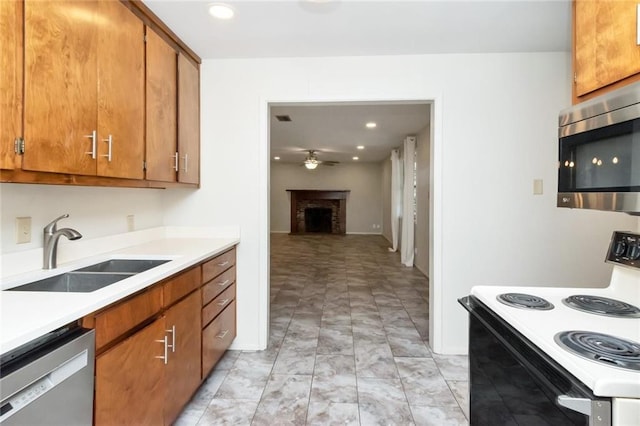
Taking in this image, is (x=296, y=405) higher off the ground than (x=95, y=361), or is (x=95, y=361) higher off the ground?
(x=95, y=361)

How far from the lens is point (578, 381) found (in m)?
0.71

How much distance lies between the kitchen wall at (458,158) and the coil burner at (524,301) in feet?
4.39

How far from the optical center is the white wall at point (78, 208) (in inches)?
56.6

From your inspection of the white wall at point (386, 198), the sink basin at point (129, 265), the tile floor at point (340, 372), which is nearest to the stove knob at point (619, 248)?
the tile floor at point (340, 372)

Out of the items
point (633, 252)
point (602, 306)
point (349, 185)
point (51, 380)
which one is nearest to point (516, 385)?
point (602, 306)

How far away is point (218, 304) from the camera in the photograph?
2.23 meters

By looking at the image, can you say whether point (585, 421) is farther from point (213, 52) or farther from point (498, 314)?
point (213, 52)

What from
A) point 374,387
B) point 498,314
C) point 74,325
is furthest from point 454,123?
point 74,325

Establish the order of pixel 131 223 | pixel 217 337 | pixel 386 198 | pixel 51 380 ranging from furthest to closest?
pixel 386 198 → pixel 131 223 → pixel 217 337 → pixel 51 380

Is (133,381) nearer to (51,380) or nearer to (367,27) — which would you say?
(51,380)

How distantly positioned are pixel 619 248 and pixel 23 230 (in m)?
2.56

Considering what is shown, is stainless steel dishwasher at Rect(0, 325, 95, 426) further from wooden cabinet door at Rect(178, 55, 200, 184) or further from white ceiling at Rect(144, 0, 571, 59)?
white ceiling at Rect(144, 0, 571, 59)

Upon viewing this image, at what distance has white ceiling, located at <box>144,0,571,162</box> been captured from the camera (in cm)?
186

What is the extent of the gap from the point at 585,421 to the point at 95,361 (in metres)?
1.41
